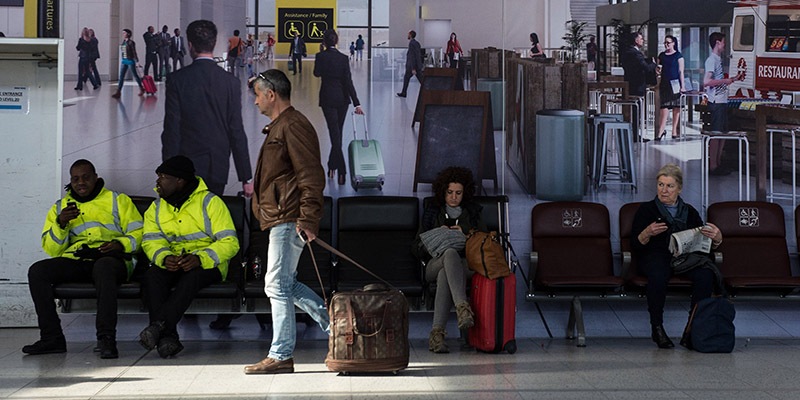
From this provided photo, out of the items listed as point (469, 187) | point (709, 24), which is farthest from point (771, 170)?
point (469, 187)

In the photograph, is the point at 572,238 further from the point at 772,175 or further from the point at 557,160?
the point at 772,175

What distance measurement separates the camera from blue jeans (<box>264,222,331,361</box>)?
4641 mm

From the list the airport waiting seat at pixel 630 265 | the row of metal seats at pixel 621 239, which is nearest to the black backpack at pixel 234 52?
the row of metal seats at pixel 621 239

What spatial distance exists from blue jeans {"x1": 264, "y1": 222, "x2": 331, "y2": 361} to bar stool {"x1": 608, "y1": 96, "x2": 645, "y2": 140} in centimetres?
275

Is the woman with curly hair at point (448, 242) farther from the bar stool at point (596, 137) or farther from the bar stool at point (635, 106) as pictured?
the bar stool at point (635, 106)

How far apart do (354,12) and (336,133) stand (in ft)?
2.78

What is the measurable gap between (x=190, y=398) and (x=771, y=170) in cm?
440

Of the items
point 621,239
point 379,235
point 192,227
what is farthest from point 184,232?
point 621,239

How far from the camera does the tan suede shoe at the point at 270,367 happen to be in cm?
481

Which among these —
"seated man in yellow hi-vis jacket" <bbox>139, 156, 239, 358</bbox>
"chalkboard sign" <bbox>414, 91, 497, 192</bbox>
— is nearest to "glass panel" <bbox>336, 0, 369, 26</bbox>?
"chalkboard sign" <bbox>414, 91, 497, 192</bbox>

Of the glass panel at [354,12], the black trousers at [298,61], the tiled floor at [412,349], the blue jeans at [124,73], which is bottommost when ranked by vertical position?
the tiled floor at [412,349]

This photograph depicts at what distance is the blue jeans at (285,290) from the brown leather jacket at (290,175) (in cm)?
→ 10

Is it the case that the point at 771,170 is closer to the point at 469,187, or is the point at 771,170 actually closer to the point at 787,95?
the point at 787,95

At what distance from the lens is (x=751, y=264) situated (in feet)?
20.0
